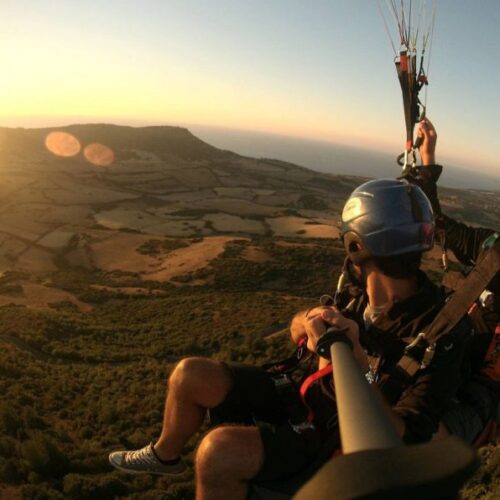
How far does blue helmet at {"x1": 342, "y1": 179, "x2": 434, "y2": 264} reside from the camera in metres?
3.37

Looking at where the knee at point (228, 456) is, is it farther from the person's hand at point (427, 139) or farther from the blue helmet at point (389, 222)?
the person's hand at point (427, 139)

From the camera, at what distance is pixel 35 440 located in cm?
791

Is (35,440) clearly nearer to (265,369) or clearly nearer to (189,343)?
(265,369)

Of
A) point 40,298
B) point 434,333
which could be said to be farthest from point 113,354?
point 434,333

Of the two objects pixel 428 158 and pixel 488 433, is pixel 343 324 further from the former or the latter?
pixel 428 158

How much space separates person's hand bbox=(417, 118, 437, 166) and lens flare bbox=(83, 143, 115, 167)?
12775 cm

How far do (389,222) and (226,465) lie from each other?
204 centimetres

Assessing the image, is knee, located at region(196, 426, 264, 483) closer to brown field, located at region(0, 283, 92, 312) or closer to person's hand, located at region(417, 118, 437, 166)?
person's hand, located at region(417, 118, 437, 166)

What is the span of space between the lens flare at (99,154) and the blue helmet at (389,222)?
129 m

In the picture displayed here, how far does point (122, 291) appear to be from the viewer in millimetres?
39250

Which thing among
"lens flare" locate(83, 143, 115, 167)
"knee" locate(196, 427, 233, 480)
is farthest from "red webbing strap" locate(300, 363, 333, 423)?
"lens flare" locate(83, 143, 115, 167)

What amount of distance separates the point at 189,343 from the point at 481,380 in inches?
788

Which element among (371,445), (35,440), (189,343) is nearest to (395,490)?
(371,445)

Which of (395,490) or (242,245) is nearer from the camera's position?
(395,490)
